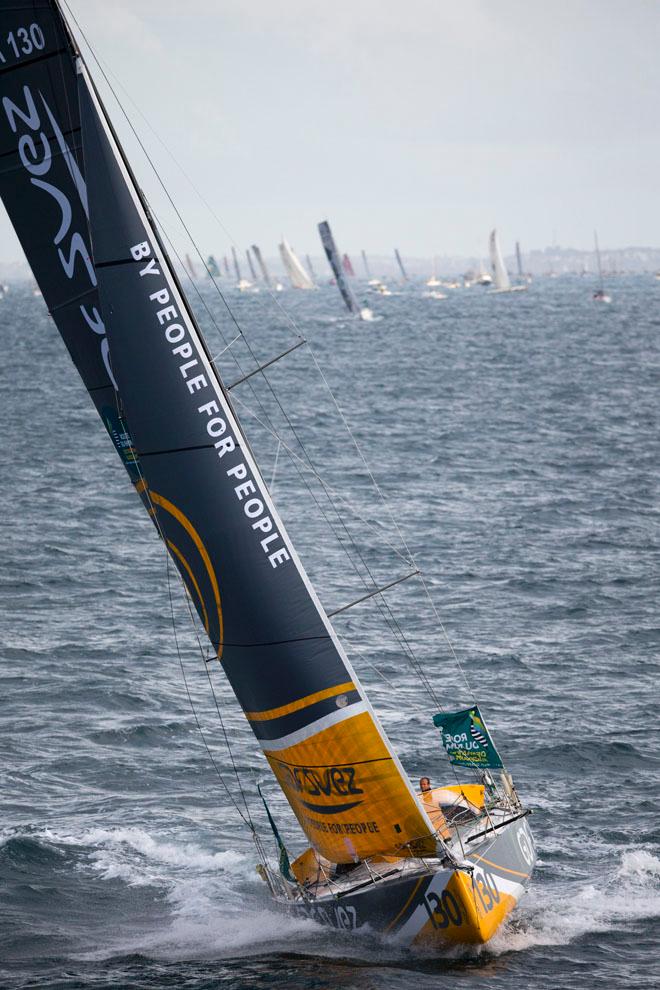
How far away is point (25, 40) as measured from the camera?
1455cm

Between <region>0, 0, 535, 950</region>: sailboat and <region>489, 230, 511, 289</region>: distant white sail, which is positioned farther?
<region>489, 230, 511, 289</region>: distant white sail

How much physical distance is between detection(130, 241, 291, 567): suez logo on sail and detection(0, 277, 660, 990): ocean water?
426 millimetres

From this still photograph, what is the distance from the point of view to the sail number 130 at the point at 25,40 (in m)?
14.5

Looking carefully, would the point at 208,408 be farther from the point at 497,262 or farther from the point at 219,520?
the point at 497,262

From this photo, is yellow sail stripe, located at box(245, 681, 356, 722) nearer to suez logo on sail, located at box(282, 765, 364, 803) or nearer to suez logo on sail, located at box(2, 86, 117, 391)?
suez logo on sail, located at box(282, 765, 364, 803)

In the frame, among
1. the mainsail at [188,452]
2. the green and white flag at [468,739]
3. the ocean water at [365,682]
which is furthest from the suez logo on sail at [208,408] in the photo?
the green and white flag at [468,739]

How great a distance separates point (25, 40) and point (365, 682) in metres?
15.1

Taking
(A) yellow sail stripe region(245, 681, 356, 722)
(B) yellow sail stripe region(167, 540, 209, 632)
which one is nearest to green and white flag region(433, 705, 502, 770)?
(A) yellow sail stripe region(245, 681, 356, 722)

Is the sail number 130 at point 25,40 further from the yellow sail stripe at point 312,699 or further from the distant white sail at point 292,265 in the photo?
the distant white sail at point 292,265

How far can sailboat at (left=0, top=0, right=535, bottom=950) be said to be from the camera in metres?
14.4

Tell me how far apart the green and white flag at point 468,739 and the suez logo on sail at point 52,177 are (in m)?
6.11

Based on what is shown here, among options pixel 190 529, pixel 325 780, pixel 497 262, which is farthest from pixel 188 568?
pixel 497 262

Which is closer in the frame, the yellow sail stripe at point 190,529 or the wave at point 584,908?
the yellow sail stripe at point 190,529

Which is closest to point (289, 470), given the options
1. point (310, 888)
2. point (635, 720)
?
point (635, 720)
